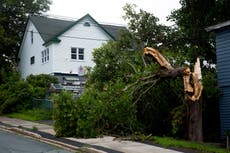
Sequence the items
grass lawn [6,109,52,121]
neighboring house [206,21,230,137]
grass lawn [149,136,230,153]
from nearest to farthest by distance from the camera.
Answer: grass lawn [149,136,230,153] < neighboring house [206,21,230,137] < grass lawn [6,109,52,121]

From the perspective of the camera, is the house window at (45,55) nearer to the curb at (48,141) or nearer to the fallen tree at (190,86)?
the curb at (48,141)

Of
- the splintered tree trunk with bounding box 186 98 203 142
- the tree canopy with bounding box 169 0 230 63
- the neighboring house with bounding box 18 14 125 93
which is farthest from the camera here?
the neighboring house with bounding box 18 14 125 93

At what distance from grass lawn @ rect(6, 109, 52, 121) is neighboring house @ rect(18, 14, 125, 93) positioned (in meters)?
7.96

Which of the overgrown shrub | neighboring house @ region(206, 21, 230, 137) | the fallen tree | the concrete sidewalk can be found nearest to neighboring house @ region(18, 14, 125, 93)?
the overgrown shrub

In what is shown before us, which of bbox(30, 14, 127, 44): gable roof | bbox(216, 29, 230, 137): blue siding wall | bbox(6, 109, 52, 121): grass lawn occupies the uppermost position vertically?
bbox(30, 14, 127, 44): gable roof

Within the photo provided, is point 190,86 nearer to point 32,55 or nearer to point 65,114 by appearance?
point 65,114

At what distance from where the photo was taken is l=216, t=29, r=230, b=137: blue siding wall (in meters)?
19.8

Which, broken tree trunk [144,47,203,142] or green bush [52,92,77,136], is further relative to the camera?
green bush [52,92,77,136]

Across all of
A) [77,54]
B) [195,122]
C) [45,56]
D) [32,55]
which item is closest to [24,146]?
[195,122]

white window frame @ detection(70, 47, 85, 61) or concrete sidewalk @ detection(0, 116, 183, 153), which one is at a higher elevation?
white window frame @ detection(70, 47, 85, 61)

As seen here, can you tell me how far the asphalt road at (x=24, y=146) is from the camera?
47.9 ft

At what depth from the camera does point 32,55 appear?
4441cm

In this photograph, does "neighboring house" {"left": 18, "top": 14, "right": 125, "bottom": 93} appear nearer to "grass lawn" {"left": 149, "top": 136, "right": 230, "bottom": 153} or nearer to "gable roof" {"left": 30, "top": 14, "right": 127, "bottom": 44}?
"gable roof" {"left": 30, "top": 14, "right": 127, "bottom": 44}

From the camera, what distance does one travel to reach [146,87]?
19.7 m
